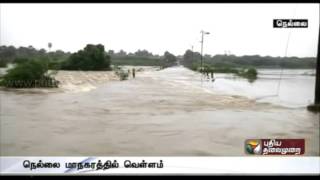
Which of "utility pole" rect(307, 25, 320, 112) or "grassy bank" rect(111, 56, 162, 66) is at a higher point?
"grassy bank" rect(111, 56, 162, 66)

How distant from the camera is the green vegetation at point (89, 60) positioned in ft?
11.7

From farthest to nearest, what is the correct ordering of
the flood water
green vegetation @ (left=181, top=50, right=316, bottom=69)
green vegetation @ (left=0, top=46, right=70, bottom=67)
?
green vegetation @ (left=181, top=50, right=316, bottom=69)
the flood water
green vegetation @ (left=0, top=46, right=70, bottom=67)

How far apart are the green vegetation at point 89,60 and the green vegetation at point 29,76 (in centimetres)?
18

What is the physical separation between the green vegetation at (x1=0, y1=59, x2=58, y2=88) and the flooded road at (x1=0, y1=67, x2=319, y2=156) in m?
0.09

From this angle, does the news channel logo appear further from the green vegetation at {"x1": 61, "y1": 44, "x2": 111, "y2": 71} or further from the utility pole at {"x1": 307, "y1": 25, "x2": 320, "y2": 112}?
the green vegetation at {"x1": 61, "y1": 44, "x2": 111, "y2": 71}

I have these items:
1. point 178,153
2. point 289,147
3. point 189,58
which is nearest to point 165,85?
point 189,58

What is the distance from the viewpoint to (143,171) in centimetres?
322

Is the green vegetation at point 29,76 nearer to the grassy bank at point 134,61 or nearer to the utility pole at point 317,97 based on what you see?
the grassy bank at point 134,61

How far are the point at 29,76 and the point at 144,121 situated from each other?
42.9 inches

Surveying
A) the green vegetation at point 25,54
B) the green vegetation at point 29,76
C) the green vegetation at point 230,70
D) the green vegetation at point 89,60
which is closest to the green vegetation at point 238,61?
the green vegetation at point 230,70

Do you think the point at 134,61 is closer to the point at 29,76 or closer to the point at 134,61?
the point at 134,61

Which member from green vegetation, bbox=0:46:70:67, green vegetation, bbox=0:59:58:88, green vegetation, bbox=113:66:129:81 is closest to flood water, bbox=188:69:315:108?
green vegetation, bbox=113:66:129:81

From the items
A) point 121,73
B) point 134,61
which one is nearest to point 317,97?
point 134,61

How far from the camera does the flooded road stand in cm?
332
